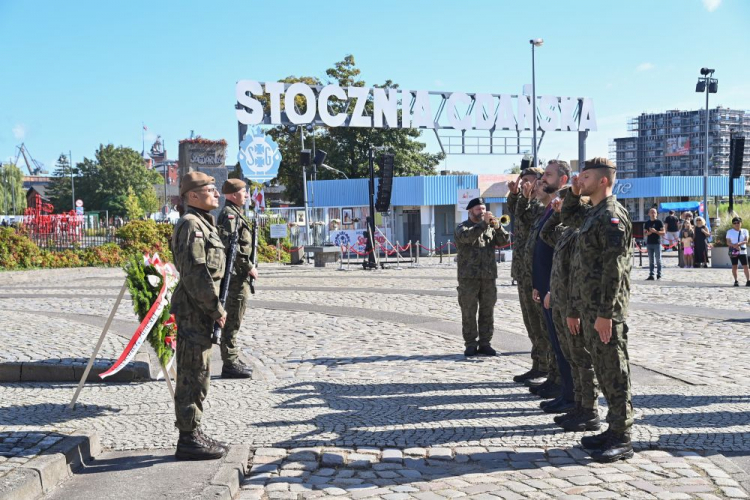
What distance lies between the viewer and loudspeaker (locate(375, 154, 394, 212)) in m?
25.8

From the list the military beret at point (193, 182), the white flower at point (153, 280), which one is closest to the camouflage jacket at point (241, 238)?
the white flower at point (153, 280)

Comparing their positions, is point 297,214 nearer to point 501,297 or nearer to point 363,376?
point 501,297

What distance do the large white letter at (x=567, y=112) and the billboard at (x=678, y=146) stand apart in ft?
390

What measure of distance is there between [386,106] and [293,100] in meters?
5.24

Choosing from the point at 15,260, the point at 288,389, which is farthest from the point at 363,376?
the point at 15,260

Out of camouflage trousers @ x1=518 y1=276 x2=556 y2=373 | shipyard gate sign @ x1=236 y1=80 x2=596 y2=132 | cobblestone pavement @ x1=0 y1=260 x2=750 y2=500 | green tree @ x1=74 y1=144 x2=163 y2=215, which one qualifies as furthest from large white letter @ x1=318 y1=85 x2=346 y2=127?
green tree @ x1=74 y1=144 x2=163 y2=215

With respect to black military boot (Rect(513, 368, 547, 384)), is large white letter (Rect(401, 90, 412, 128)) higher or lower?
higher

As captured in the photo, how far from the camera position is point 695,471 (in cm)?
466

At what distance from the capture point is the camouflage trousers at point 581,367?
218 inches

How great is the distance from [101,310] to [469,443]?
10015 millimetres

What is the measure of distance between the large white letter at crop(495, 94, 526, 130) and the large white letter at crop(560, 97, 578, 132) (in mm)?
3321

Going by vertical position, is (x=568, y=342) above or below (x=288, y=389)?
above

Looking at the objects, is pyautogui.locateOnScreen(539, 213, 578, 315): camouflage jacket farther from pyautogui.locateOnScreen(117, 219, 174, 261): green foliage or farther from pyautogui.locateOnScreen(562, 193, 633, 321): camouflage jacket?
pyautogui.locateOnScreen(117, 219, 174, 261): green foliage

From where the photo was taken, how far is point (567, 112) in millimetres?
39594
